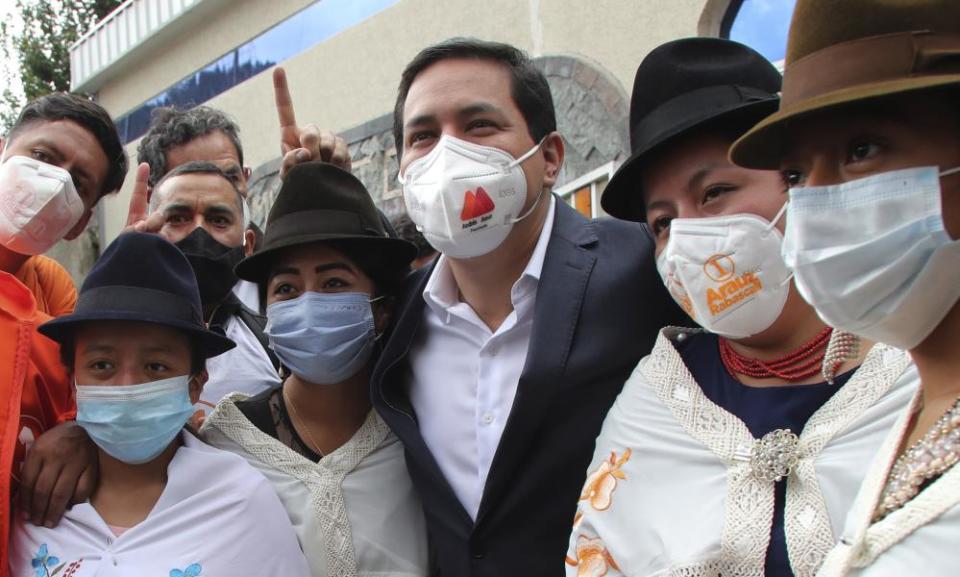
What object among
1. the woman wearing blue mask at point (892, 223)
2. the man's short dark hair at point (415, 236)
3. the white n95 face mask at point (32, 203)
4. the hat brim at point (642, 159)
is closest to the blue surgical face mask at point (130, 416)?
the white n95 face mask at point (32, 203)

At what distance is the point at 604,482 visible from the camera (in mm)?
2066

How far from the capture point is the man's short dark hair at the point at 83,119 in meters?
3.07

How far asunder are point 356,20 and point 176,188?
6765 millimetres

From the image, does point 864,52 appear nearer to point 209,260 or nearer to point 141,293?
point 141,293

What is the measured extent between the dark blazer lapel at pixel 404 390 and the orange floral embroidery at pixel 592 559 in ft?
1.55

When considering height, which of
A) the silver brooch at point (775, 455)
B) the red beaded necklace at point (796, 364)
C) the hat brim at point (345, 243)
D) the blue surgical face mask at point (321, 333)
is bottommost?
the silver brooch at point (775, 455)

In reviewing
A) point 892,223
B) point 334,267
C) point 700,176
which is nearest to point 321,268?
point 334,267

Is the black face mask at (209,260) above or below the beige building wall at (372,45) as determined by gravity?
below

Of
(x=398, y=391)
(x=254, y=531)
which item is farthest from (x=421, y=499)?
(x=254, y=531)

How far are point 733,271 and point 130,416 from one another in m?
1.68

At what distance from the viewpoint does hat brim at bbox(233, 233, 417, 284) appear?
8.89 ft

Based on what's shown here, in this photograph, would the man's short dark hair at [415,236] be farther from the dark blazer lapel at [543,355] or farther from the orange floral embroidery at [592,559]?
the orange floral embroidery at [592,559]

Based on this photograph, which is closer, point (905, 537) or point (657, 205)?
point (905, 537)

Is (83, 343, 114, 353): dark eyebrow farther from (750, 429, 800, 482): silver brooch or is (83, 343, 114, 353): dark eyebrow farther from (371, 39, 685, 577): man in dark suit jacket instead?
(750, 429, 800, 482): silver brooch
